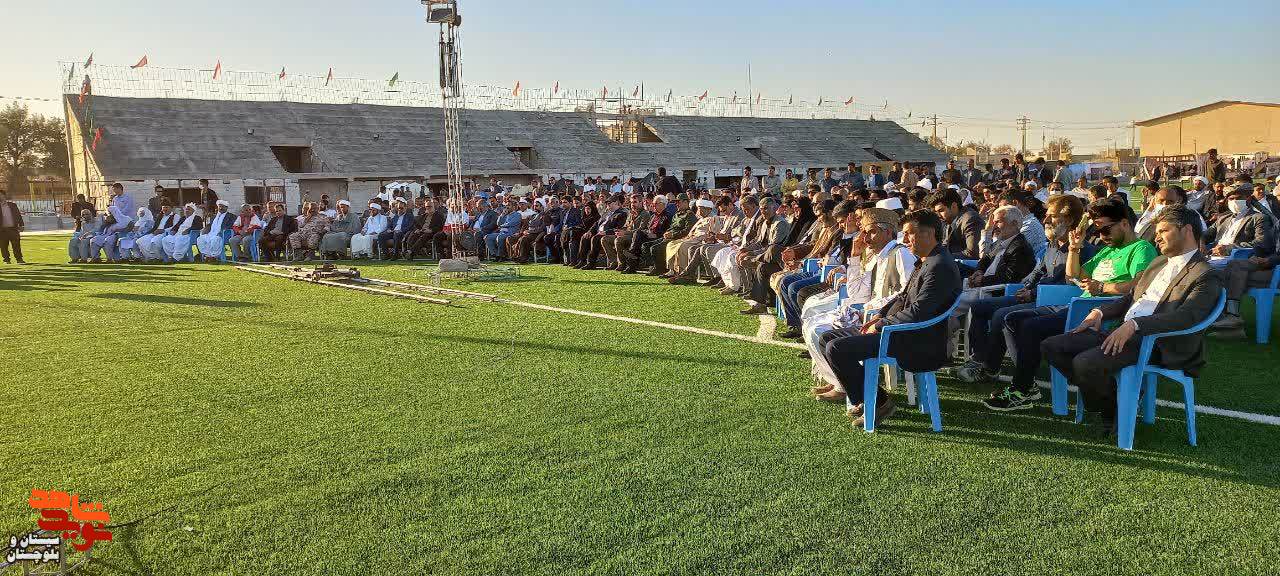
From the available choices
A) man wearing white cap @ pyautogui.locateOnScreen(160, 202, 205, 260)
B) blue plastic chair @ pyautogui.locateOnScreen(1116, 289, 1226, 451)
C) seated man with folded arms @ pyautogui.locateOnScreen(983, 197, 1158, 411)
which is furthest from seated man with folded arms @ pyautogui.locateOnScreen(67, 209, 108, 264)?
blue plastic chair @ pyautogui.locateOnScreen(1116, 289, 1226, 451)

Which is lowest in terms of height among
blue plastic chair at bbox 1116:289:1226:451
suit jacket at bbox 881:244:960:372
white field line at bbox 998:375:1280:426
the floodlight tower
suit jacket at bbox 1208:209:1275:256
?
white field line at bbox 998:375:1280:426

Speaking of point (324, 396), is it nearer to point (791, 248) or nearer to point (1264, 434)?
point (791, 248)

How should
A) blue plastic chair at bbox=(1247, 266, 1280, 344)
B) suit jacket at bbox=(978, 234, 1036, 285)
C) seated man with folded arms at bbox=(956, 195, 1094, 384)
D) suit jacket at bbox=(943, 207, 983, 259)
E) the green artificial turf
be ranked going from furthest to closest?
suit jacket at bbox=(943, 207, 983, 259), blue plastic chair at bbox=(1247, 266, 1280, 344), suit jacket at bbox=(978, 234, 1036, 285), seated man with folded arms at bbox=(956, 195, 1094, 384), the green artificial turf

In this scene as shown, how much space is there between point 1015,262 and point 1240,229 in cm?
325

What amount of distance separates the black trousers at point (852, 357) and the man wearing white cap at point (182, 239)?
15.4 m

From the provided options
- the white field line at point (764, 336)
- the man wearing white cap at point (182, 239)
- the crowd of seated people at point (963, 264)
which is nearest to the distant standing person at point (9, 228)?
the man wearing white cap at point (182, 239)

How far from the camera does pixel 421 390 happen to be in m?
5.62

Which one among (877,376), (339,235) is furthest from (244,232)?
(877,376)

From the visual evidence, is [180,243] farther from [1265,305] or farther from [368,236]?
[1265,305]

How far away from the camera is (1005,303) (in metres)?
5.68

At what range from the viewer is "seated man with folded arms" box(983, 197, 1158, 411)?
16.0 ft

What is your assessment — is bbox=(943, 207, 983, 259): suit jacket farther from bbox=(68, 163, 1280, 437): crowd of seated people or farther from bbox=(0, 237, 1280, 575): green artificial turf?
bbox=(0, 237, 1280, 575): green artificial turf

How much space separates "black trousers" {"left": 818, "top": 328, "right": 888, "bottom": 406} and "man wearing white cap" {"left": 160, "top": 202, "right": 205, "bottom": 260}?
15.4 meters

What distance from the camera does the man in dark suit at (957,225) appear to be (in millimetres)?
7277
